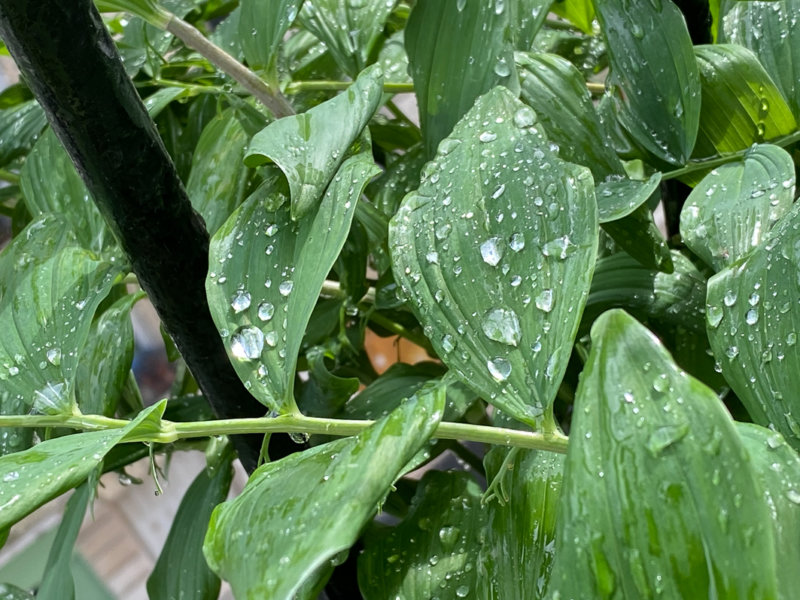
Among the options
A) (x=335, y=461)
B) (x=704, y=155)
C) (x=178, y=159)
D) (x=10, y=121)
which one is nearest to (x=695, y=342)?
(x=704, y=155)

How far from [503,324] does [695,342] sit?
0.53ft

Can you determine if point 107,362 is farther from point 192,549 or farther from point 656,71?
point 656,71

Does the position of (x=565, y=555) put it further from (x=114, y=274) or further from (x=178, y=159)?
(x=178, y=159)

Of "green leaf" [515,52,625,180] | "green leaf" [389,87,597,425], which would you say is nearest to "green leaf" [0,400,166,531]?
"green leaf" [389,87,597,425]

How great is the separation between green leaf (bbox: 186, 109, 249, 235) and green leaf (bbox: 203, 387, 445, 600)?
0.63 feet

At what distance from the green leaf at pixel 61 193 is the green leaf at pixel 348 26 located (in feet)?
0.53

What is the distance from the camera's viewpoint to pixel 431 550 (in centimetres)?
33

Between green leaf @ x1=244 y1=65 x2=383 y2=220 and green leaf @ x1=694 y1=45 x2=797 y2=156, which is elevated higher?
green leaf @ x1=244 y1=65 x2=383 y2=220

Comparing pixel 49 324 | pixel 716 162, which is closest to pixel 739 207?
pixel 716 162

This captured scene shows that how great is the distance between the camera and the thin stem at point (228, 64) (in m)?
0.39

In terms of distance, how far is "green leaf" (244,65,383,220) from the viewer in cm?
28

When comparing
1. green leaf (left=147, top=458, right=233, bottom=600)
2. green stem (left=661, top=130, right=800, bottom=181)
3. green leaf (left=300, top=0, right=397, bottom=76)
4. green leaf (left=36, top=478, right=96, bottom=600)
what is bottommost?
green leaf (left=147, top=458, right=233, bottom=600)

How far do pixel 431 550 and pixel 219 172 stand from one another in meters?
0.22

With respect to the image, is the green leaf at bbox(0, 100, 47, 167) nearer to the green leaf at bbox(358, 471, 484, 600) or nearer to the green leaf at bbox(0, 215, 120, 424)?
the green leaf at bbox(0, 215, 120, 424)
